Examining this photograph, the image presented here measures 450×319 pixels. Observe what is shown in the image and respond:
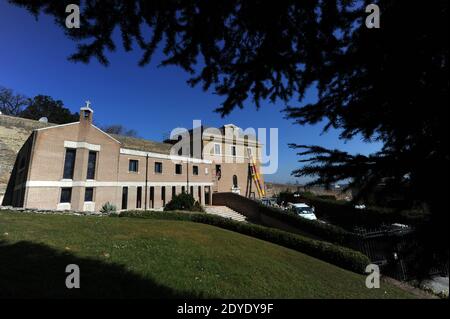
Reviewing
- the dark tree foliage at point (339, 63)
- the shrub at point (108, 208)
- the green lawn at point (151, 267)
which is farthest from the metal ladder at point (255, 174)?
the dark tree foliage at point (339, 63)

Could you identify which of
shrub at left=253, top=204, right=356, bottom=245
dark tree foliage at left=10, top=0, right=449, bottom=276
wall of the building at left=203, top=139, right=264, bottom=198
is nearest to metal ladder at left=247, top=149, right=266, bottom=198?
wall of the building at left=203, top=139, right=264, bottom=198

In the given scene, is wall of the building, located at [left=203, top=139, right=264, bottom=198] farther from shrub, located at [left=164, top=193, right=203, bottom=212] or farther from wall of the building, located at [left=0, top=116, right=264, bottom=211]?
shrub, located at [left=164, top=193, right=203, bottom=212]

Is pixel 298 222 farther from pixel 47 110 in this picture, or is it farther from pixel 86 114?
pixel 47 110

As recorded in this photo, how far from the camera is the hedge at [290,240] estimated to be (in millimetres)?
12156

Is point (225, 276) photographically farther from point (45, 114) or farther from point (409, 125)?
point (45, 114)

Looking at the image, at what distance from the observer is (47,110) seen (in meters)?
43.5

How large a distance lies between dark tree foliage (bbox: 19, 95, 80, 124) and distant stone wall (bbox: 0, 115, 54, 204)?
16.1 m

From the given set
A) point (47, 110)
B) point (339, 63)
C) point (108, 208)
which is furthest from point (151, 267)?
point (47, 110)

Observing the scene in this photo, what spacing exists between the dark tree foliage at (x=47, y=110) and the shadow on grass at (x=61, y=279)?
44422 millimetres

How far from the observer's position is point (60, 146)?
2175 centimetres

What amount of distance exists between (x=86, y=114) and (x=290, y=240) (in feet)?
75.6

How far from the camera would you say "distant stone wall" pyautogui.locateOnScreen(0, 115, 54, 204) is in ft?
83.5

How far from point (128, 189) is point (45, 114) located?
100 ft

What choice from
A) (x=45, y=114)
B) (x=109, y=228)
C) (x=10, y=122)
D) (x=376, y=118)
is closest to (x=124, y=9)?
(x=376, y=118)
